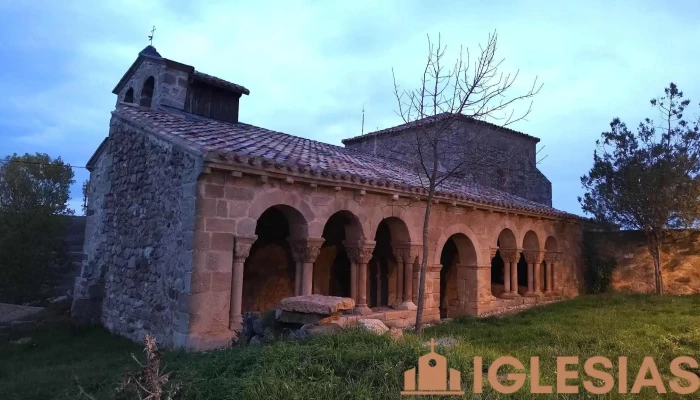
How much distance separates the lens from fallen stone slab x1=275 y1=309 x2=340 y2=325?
18.0ft

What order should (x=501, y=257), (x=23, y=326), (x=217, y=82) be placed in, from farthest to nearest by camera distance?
1. (x=501, y=257)
2. (x=217, y=82)
3. (x=23, y=326)

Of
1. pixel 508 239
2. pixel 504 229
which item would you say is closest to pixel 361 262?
pixel 504 229

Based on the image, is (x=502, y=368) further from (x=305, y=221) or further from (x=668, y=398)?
(x=305, y=221)

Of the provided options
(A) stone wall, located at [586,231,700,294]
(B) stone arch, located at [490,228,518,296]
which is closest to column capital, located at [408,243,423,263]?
(B) stone arch, located at [490,228,518,296]

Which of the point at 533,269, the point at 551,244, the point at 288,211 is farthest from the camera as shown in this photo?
the point at 551,244

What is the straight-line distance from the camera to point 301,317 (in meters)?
5.68

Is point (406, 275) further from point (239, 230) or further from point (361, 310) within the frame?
point (239, 230)

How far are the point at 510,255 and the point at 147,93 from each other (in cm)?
988

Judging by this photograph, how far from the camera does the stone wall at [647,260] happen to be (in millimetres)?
13703

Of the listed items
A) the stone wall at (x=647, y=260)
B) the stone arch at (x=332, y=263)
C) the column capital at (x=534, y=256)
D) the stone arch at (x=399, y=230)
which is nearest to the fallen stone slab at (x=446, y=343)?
the stone arch at (x=399, y=230)

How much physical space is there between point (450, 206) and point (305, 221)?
3840 millimetres

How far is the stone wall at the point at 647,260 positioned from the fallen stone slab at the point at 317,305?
12099 millimetres

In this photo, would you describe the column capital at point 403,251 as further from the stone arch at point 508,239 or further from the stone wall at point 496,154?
the stone wall at point 496,154

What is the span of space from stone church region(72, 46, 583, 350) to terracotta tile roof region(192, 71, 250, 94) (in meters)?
0.05
